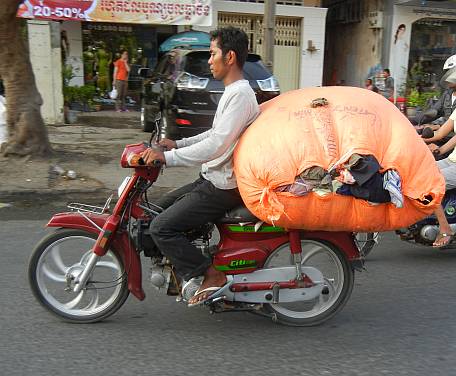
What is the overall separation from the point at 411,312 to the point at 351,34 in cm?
1471

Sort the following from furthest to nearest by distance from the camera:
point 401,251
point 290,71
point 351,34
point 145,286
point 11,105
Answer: point 351,34
point 290,71
point 11,105
point 401,251
point 145,286

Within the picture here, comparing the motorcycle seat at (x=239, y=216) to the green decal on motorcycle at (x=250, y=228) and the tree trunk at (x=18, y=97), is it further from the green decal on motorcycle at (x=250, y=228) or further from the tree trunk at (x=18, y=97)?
the tree trunk at (x=18, y=97)

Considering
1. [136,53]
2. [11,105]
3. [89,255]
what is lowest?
[89,255]

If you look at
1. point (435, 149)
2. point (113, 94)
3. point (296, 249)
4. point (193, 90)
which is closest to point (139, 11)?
point (113, 94)

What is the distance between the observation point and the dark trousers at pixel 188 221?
305cm

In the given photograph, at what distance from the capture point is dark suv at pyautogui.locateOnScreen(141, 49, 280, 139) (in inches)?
313

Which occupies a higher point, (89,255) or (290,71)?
(290,71)

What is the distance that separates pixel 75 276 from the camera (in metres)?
3.26

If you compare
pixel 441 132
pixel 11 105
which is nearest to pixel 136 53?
pixel 11 105

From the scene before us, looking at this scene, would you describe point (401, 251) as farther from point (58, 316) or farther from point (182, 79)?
point (182, 79)

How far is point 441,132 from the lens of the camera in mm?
4574

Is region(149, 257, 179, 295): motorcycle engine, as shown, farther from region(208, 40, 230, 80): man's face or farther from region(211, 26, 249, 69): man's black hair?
region(211, 26, 249, 69): man's black hair

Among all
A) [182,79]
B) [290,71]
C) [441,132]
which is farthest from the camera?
[290,71]

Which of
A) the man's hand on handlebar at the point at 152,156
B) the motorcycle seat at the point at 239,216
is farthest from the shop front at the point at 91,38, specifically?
the motorcycle seat at the point at 239,216
